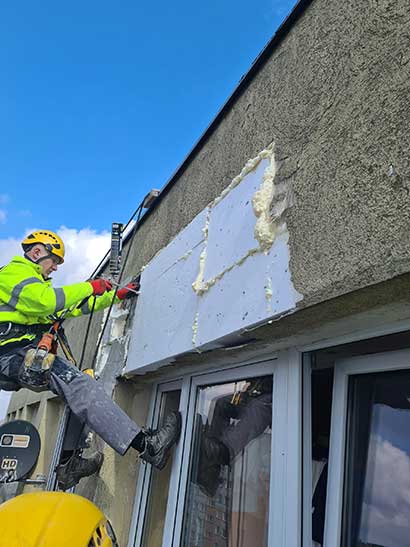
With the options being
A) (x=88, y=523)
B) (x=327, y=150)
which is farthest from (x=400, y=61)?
(x=88, y=523)

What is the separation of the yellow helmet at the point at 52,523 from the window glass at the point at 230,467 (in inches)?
15.6

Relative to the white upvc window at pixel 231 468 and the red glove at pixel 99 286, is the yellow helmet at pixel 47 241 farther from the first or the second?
the white upvc window at pixel 231 468

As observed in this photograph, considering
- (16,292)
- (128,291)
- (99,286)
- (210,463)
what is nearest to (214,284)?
(210,463)

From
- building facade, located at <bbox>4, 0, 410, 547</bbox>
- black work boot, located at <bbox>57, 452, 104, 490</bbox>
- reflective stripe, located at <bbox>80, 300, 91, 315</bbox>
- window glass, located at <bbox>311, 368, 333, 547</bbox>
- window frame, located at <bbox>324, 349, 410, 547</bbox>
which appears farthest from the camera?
reflective stripe, located at <bbox>80, 300, 91, 315</bbox>

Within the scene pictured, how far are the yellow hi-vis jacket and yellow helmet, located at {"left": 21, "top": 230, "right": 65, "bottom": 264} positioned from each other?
38 centimetres

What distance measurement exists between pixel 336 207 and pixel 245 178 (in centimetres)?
62

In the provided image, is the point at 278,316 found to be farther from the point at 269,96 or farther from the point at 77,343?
the point at 77,343

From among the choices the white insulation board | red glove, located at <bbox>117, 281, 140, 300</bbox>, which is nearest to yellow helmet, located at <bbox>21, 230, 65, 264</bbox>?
red glove, located at <bbox>117, 281, 140, 300</bbox>

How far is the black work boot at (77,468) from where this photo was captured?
7.88 ft

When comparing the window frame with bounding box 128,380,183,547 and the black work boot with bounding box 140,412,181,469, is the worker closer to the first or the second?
the black work boot with bounding box 140,412,181,469

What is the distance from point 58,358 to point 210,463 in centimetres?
113

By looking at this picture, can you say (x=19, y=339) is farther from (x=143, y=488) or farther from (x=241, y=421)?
(x=241, y=421)

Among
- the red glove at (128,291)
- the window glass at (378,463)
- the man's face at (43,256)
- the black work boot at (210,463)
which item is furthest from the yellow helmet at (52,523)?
the man's face at (43,256)

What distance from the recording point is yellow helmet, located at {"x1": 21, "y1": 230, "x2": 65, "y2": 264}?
3.18 meters
